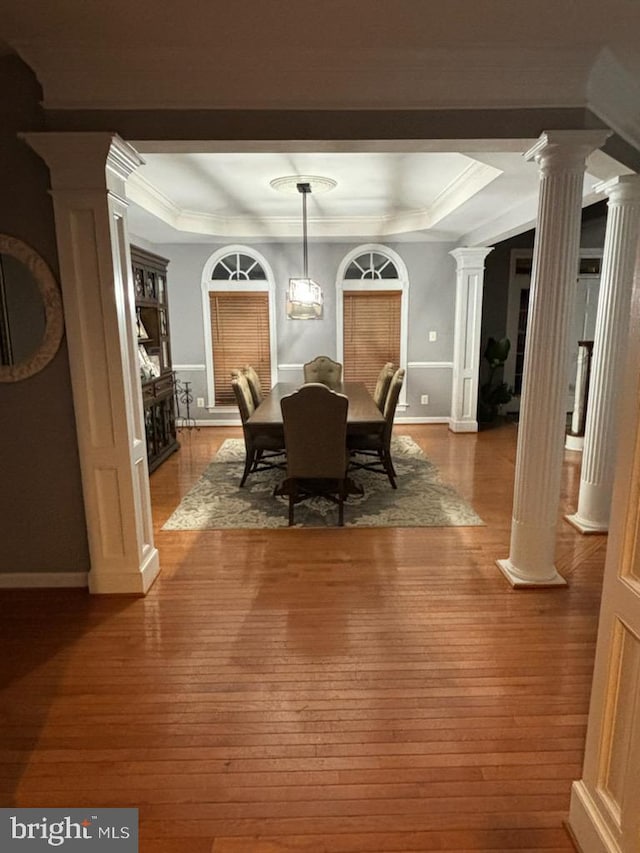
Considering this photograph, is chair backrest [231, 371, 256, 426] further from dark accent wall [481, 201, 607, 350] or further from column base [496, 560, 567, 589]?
dark accent wall [481, 201, 607, 350]

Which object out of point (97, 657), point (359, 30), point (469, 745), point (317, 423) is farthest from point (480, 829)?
point (359, 30)

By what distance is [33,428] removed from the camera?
2555mm

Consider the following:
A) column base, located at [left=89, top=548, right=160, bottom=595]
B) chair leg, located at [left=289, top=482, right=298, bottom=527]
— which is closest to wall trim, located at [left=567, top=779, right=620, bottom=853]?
column base, located at [left=89, top=548, right=160, bottom=595]

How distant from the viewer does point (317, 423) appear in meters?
3.34

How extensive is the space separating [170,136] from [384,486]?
308cm

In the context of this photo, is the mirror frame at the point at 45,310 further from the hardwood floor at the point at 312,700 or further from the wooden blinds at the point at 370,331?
the wooden blinds at the point at 370,331

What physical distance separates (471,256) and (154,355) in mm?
4053

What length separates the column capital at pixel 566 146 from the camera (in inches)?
90.2

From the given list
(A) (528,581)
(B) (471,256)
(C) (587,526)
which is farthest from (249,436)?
(B) (471,256)

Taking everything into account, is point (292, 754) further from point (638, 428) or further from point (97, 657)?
point (638, 428)

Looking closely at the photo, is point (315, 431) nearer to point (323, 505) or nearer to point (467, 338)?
point (323, 505)

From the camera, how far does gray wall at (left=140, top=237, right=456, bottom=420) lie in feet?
21.5

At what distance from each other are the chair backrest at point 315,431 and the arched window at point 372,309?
3.54 meters

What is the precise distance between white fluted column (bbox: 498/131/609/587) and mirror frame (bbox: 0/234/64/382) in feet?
7.86
